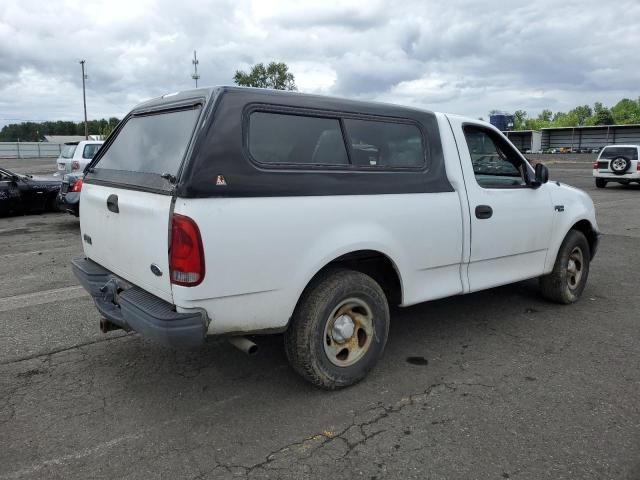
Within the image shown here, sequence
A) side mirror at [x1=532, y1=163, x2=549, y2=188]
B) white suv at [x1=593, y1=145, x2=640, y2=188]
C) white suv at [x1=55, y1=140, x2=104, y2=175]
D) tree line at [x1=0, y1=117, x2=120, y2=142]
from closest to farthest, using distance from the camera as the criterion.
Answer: side mirror at [x1=532, y1=163, x2=549, y2=188] → white suv at [x1=55, y1=140, x2=104, y2=175] → white suv at [x1=593, y1=145, x2=640, y2=188] → tree line at [x1=0, y1=117, x2=120, y2=142]

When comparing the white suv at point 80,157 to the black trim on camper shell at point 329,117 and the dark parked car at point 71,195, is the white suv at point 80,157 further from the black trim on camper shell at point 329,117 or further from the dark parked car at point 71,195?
the black trim on camper shell at point 329,117

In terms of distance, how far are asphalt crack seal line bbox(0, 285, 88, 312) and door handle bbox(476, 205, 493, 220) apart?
4.07 metres

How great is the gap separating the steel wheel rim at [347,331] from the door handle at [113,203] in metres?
1.50

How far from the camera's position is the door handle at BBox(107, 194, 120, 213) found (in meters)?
3.37

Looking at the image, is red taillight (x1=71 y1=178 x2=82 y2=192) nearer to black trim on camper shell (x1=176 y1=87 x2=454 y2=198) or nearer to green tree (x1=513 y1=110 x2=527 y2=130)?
black trim on camper shell (x1=176 y1=87 x2=454 y2=198)

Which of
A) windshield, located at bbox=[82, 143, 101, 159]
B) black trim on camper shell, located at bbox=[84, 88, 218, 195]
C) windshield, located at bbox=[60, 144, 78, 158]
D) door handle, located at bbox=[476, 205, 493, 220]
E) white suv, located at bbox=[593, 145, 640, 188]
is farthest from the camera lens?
white suv, located at bbox=[593, 145, 640, 188]

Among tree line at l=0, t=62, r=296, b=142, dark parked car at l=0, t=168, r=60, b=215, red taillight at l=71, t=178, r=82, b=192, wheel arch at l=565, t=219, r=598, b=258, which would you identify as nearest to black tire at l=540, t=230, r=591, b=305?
wheel arch at l=565, t=219, r=598, b=258

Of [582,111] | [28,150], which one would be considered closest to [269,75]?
[28,150]

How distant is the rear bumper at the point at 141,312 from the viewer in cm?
285

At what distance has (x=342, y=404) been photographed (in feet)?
11.0

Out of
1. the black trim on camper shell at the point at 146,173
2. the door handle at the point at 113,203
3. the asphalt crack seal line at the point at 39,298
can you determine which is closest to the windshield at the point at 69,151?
the asphalt crack seal line at the point at 39,298

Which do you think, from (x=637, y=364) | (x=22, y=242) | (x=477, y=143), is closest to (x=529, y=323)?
(x=637, y=364)

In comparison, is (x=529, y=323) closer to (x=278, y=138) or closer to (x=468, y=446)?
(x=468, y=446)

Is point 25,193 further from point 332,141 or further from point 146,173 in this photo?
point 332,141
